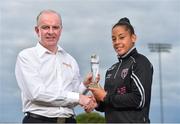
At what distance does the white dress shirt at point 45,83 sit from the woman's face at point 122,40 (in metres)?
0.58

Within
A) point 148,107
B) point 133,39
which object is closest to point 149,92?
point 148,107

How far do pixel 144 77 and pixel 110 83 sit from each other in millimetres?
396

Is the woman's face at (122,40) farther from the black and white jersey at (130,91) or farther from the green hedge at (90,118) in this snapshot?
the green hedge at (90,118)

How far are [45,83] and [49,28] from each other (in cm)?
55

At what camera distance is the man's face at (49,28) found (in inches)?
192

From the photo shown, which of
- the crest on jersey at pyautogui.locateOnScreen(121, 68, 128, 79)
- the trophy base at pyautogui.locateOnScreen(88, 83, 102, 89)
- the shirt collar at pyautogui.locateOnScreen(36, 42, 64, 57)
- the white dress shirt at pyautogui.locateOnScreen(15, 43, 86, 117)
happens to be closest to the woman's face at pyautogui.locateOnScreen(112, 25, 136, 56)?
the crest on jersey at pyautogui.locateOnScreen(121, 68, 128, 79)

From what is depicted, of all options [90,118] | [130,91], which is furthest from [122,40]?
[90,118]

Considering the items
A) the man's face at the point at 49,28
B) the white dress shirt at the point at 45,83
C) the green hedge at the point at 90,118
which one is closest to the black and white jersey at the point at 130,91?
the white dress shirt at the point at 45,83

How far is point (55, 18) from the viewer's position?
4.92 m

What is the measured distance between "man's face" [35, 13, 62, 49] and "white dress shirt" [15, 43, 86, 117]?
11 centimetres

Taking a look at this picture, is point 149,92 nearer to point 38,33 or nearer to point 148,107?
point 148,107

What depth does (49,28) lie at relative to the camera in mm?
4887

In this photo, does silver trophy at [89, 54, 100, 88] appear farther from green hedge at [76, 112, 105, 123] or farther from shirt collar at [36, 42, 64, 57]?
green hedge at [76, 112, 105, 123]

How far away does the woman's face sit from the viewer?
194 inches
